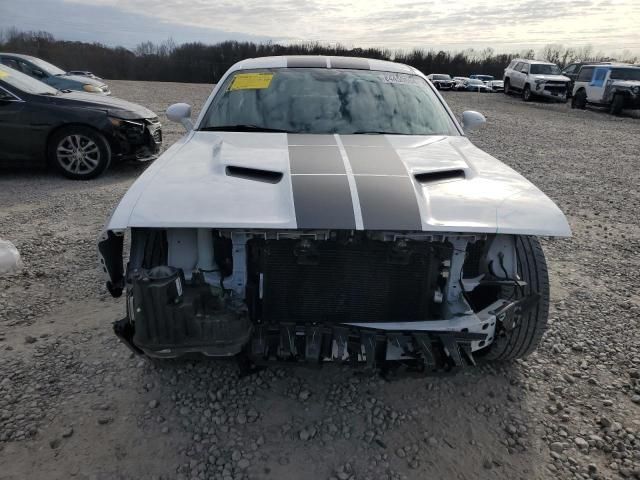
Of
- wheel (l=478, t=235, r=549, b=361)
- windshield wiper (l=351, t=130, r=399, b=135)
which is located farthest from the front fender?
wheel (l=478, t=235, r=549, b=361)

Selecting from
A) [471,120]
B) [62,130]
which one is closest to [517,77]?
[471,120]

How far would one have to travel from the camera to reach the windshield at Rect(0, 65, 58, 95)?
19.7 ft

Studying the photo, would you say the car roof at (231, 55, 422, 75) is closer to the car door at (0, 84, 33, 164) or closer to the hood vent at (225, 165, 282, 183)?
the hood vent at (225, 165, 282, 183)

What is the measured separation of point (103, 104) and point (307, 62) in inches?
153

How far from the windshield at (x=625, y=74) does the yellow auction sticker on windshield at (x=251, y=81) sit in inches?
705

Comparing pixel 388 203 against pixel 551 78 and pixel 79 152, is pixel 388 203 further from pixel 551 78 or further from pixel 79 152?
pixel 551 78

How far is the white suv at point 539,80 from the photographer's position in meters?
20.4

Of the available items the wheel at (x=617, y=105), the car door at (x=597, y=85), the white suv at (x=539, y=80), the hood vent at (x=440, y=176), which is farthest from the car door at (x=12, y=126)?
the white suv at (x=539, y=80)

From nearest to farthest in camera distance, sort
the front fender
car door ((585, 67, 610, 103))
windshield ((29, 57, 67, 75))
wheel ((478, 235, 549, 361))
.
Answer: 1. the front fender
2. wheel ((478, 235, 549, 361))
3. windshield ((29, 57, 67, 75))
4. car door ((585, 67, 610, 103))

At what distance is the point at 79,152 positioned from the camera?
6090 mm

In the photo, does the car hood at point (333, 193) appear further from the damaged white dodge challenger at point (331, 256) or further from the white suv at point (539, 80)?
the white suv at point (539, 80)

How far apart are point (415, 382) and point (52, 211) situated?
4.22m

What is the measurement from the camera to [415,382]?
254cm

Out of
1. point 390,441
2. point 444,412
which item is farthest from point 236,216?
point 444,412
